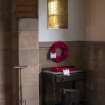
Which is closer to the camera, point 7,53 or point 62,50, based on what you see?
point 7,53

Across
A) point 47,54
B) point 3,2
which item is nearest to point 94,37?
point 47,54

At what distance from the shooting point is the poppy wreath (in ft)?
17.2

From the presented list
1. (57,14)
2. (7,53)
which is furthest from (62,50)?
(7,53)

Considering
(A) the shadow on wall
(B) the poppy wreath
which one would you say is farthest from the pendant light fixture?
(A) the shadow on wall

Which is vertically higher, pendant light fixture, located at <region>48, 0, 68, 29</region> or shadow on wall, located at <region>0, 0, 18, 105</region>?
pendant light fixture, located at <region>48, 0, 68, 29</region>

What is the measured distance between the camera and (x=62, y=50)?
209 inches

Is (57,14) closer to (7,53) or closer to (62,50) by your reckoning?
(62,50)

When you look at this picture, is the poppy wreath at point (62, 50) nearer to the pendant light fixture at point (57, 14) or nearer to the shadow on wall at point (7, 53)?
the pendant light fixture at point (57, 14)

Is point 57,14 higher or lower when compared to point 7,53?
higher

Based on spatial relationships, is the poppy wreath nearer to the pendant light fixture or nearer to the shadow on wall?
the pendant light fixture

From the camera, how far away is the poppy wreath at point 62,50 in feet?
17.2

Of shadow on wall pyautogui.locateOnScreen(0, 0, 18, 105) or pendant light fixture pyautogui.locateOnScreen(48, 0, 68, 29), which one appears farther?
pendant light fixture pyautogui.locateOnScreen(48, 0, 68, 29)

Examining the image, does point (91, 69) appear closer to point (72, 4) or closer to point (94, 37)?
point (94, 37)

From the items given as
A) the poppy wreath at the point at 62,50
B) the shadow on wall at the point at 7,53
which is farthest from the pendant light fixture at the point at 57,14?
the shadow on wall at the point at 7,53
